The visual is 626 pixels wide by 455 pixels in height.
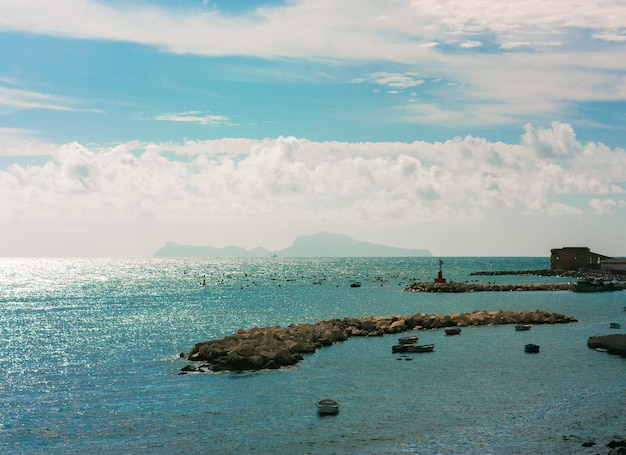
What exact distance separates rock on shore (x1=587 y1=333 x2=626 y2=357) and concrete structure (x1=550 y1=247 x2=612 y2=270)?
132m

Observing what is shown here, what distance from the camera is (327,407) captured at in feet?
116

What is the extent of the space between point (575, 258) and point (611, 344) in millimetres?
140836

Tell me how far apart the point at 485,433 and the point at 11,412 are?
27.0m

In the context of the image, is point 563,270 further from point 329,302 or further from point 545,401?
point 545,401

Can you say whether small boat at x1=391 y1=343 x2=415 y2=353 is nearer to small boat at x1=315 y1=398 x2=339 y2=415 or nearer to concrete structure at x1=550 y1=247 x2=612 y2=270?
small boat at x1=315 y1=398 x2=339 y2=415

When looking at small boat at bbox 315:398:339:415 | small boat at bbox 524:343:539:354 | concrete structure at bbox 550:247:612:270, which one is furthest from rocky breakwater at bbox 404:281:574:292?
small boat at bbox 315:398:339:415

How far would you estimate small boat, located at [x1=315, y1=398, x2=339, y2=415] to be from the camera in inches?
1395

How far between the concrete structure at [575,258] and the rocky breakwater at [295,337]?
113 m

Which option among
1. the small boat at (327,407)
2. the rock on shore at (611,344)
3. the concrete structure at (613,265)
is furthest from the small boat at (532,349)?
the concrete structure at (613,265)

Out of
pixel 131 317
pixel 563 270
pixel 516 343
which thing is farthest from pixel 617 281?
pixel 131 317

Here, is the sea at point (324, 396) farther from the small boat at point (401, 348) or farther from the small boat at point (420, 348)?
the small boat at point (420, 348)

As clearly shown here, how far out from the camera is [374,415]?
116ft

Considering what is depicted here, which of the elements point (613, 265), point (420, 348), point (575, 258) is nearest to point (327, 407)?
point (420, 348)

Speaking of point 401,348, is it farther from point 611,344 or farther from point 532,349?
point 611,344
